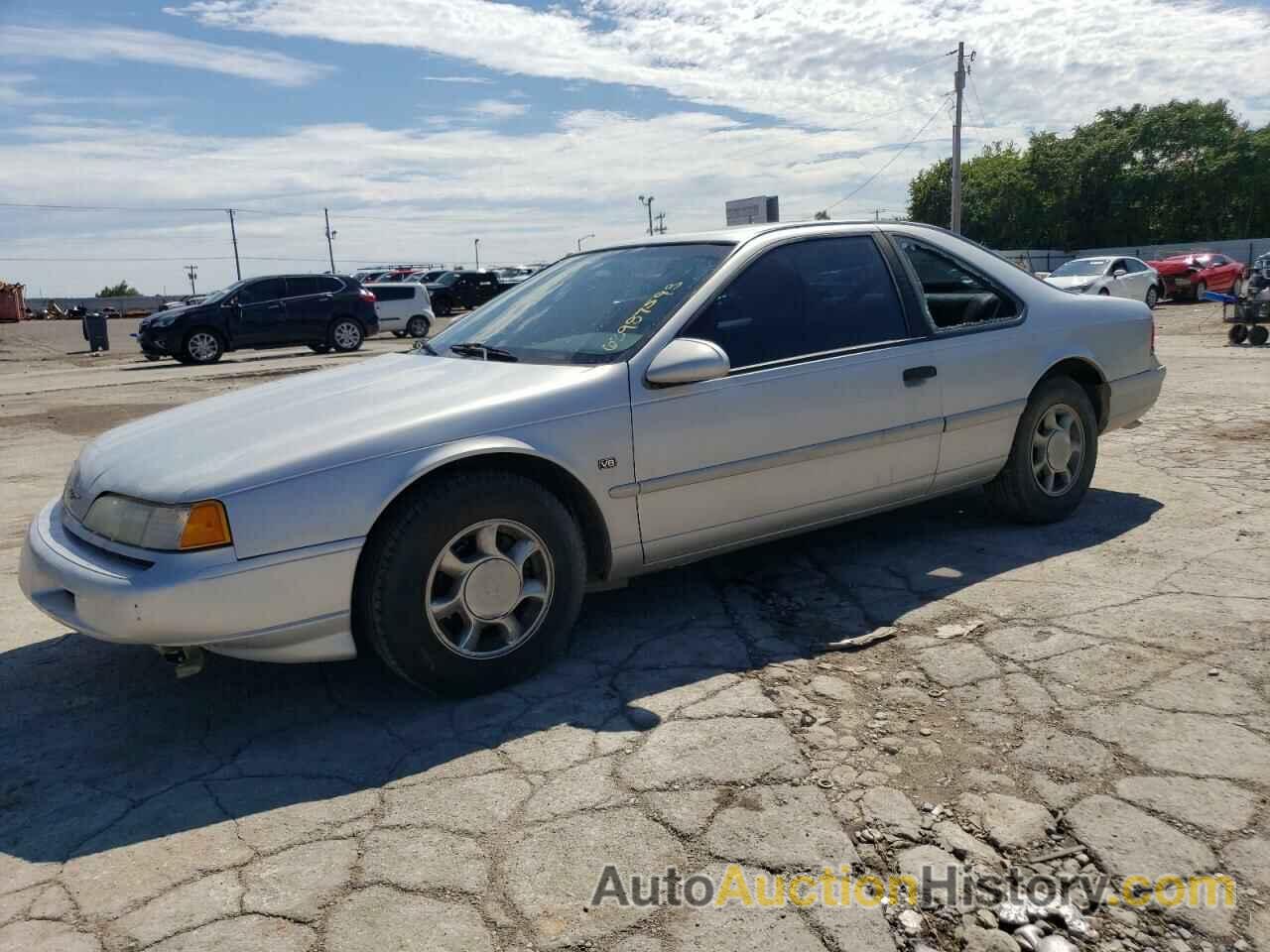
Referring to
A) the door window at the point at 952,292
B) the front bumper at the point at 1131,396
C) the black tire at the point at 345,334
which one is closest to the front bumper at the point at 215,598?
the door window at the point at 952,292

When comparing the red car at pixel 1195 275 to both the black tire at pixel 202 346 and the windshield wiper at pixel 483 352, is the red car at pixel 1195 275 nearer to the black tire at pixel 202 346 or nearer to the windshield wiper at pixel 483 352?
the black tire at pixel 202 346

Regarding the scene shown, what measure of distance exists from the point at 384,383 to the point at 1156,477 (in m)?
4.46

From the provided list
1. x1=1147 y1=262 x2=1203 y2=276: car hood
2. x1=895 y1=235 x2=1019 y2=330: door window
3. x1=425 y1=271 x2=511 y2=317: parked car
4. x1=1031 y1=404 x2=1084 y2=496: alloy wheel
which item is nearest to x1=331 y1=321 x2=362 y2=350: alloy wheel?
x1=425 y1=271 x2=511 y2=317: parked car

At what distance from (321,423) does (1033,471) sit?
327cm

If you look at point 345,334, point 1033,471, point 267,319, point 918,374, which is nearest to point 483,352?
point 918,374

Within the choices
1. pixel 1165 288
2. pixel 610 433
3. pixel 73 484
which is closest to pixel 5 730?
pixel 73 484

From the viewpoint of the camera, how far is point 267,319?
19.0 metres

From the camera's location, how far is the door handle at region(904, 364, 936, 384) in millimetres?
4105

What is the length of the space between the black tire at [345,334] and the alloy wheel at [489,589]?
17776 mm

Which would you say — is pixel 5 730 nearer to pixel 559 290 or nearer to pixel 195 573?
pixel 195 573

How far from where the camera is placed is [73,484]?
3.33 meters

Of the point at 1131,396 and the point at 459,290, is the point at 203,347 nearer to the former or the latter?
the point at 459,290

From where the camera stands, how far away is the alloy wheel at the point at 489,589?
3055mm

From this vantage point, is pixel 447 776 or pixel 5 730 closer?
pixel 447 776
